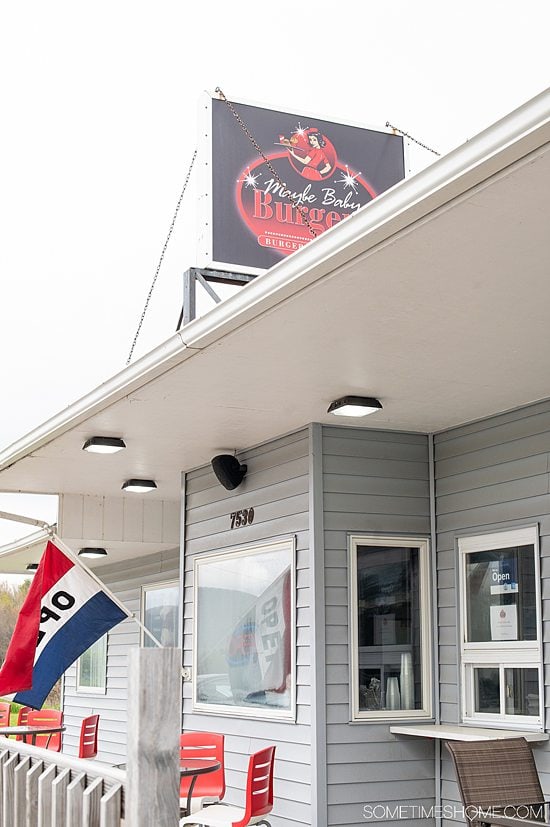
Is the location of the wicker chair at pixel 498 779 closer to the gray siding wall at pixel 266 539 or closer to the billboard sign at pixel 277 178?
the gray siding wall at pixel 266 539

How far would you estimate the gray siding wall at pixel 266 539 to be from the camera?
635cm

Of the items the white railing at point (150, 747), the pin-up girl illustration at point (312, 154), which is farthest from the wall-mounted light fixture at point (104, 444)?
the white railing at point (150, 747)

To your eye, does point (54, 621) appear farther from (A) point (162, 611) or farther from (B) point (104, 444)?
(A) point (162, 611)

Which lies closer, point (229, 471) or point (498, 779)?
point (498, 779)

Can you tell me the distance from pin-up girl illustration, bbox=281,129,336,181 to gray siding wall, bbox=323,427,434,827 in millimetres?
1531

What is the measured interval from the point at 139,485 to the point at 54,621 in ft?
9.13

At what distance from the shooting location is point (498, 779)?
500 centimetres

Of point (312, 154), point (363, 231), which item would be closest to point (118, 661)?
point (312, 154)

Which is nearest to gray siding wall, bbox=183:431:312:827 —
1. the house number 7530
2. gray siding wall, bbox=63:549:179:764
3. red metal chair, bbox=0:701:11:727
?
the house number 7530

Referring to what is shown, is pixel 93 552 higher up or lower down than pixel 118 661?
higher up

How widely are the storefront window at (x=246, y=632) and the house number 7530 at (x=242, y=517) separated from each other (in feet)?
0.65

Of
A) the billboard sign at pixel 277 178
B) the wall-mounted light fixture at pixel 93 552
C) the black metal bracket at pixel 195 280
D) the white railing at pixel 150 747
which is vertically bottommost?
the white railing at pixel 150 747

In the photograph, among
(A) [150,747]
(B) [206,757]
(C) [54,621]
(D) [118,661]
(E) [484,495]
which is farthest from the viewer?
(D) [118,661]

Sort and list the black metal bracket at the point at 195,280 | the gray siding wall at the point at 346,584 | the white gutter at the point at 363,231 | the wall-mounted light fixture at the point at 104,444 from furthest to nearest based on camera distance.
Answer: the wall-mounted light fixture at the point at 104,444 < the gray siding wall at the point at 346,584 < the black metal bracket at the point at 195,280 < the white gutter at the point at 363,231
